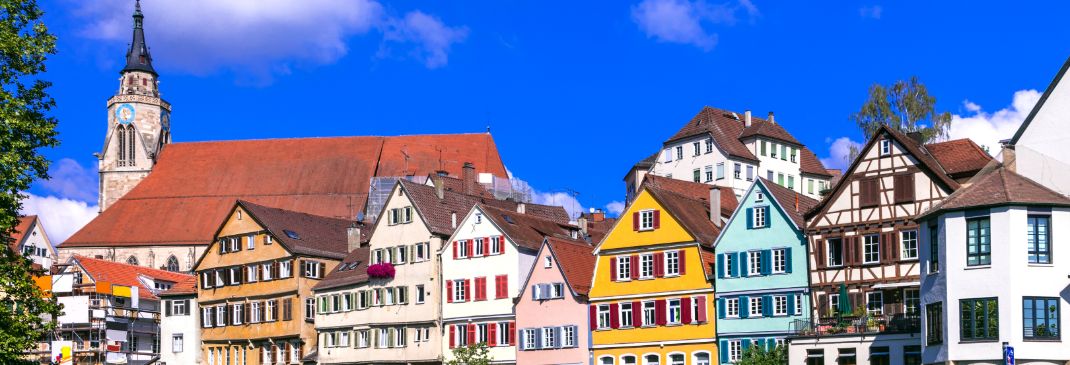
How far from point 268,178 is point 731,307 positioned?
8194 centimetres

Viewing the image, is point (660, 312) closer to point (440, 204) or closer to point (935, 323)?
point (440, 204)

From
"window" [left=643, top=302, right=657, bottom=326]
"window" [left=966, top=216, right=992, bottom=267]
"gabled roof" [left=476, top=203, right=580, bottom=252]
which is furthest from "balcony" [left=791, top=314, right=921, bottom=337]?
"gabled roof" [left=476, top=203, right=580, bottom=252]

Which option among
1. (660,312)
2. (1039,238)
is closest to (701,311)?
(660,312)

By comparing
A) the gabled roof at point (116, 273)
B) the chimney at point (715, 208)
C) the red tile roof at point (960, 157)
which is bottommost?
the gabled roof at point (116, 273)

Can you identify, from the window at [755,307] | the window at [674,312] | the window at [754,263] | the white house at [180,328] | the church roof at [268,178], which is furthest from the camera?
the church roof at [268,178]

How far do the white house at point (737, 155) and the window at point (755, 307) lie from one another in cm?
3868

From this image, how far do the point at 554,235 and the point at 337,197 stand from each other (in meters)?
57.6

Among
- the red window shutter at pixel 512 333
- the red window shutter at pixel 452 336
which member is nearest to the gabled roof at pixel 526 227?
the red window shutter at pixel 512 333

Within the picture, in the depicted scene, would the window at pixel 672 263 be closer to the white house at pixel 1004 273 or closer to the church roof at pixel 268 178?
the white house at pixel 1004 273

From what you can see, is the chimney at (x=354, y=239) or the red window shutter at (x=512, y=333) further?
the chimney at (x=354, y=239)

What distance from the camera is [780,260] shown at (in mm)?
65875

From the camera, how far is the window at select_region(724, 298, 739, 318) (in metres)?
67.1

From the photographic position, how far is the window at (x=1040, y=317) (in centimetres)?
4953

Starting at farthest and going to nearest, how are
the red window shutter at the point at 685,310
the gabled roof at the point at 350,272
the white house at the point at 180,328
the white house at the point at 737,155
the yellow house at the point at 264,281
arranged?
1. the white house at the point at 737,155
2. the white house at the point at 180,328
3. the yellow house at the point at 264,281
4. the gabled roof at the point at 350,272
5. the red window shutter at the point at 685,310
